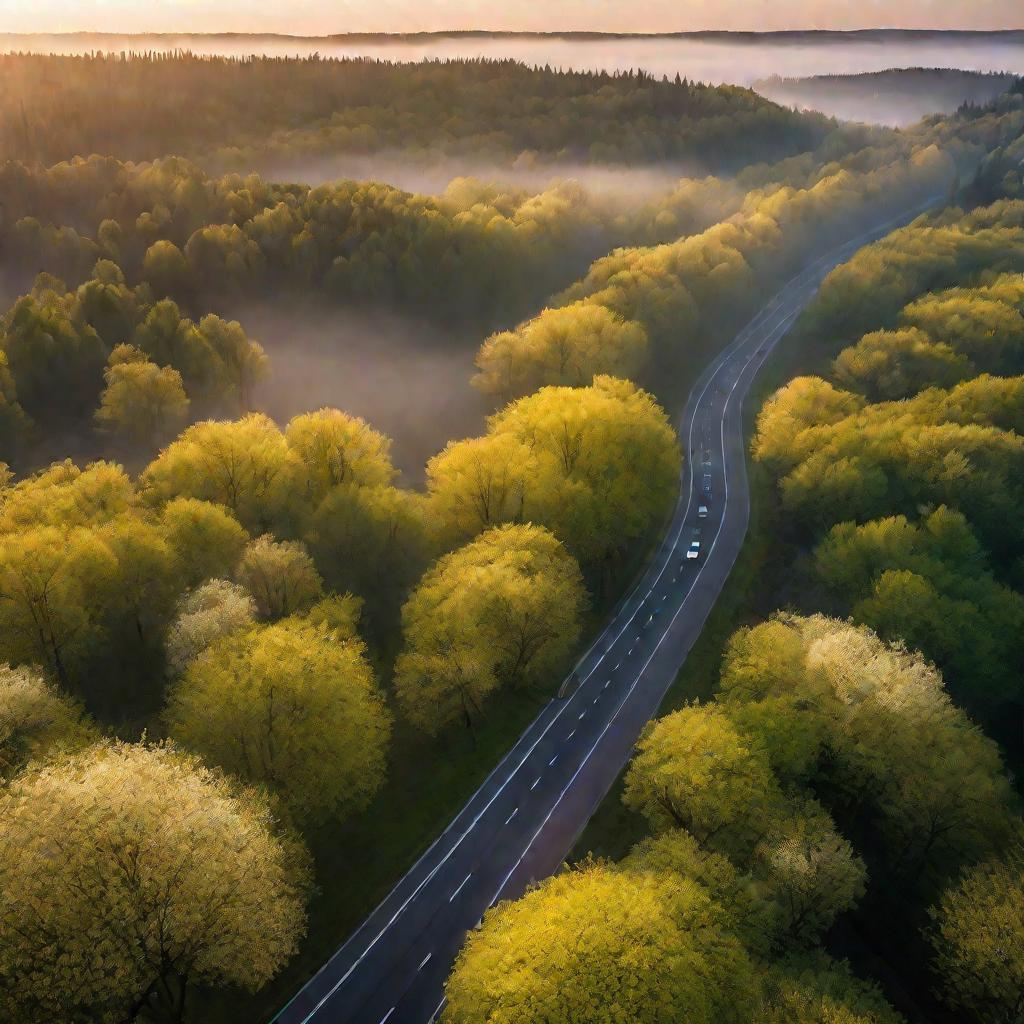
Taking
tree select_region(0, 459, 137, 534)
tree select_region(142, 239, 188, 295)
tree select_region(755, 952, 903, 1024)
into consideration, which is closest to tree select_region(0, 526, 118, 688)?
tree select_region(0, 459, 137, 534)

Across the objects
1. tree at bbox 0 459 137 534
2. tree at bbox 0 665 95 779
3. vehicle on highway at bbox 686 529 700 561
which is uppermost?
tree at bbox 0 459 137 534

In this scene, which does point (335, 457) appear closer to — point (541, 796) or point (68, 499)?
point (68, 499)

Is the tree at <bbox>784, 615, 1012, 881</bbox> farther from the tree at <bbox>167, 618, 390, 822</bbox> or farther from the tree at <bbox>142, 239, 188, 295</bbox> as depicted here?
the tree at <bbox>142, 239, 188, 295</bbox>

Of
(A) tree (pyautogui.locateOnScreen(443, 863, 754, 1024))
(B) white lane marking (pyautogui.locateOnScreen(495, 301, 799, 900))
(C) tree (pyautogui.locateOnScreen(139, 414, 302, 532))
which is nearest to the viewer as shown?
(A) tree (pyautogui.locateOnScreen(443, 863, 754, 1024))

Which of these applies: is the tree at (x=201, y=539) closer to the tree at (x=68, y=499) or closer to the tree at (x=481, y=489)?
the tree at (x=68, y=499)

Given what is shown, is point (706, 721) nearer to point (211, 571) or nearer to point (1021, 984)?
point (1021, 984)

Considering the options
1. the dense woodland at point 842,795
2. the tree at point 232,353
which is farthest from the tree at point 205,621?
the tree at point 232,353
